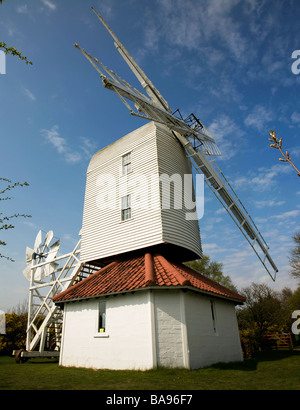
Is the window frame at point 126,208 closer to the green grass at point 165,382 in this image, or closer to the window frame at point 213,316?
the window frame at point 213,316

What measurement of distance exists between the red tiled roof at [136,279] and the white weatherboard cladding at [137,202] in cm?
96

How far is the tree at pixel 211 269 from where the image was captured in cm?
3812

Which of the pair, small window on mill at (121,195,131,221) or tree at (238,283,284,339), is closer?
small window on mill at (121,195,131,221)

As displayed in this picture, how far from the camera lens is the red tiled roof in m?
11.8

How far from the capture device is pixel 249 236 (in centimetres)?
2059

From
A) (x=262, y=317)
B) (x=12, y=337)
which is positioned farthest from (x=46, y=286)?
(x=262, y=317)

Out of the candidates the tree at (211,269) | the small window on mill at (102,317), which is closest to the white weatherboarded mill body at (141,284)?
the small window on mill at (102,317)

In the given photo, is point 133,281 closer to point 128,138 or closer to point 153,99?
point 128,138

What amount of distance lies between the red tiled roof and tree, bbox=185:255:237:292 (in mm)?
22507

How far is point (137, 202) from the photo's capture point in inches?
639

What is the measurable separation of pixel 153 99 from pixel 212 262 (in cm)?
2713

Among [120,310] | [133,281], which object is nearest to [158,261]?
[133,281]

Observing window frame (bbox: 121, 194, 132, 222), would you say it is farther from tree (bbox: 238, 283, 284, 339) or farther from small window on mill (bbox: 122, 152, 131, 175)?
tree (bbox: 238, 283, 284, 339)

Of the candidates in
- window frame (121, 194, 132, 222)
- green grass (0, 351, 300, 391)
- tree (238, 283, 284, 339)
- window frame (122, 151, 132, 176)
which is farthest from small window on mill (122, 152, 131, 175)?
tree (238, 283, 284, 339)
